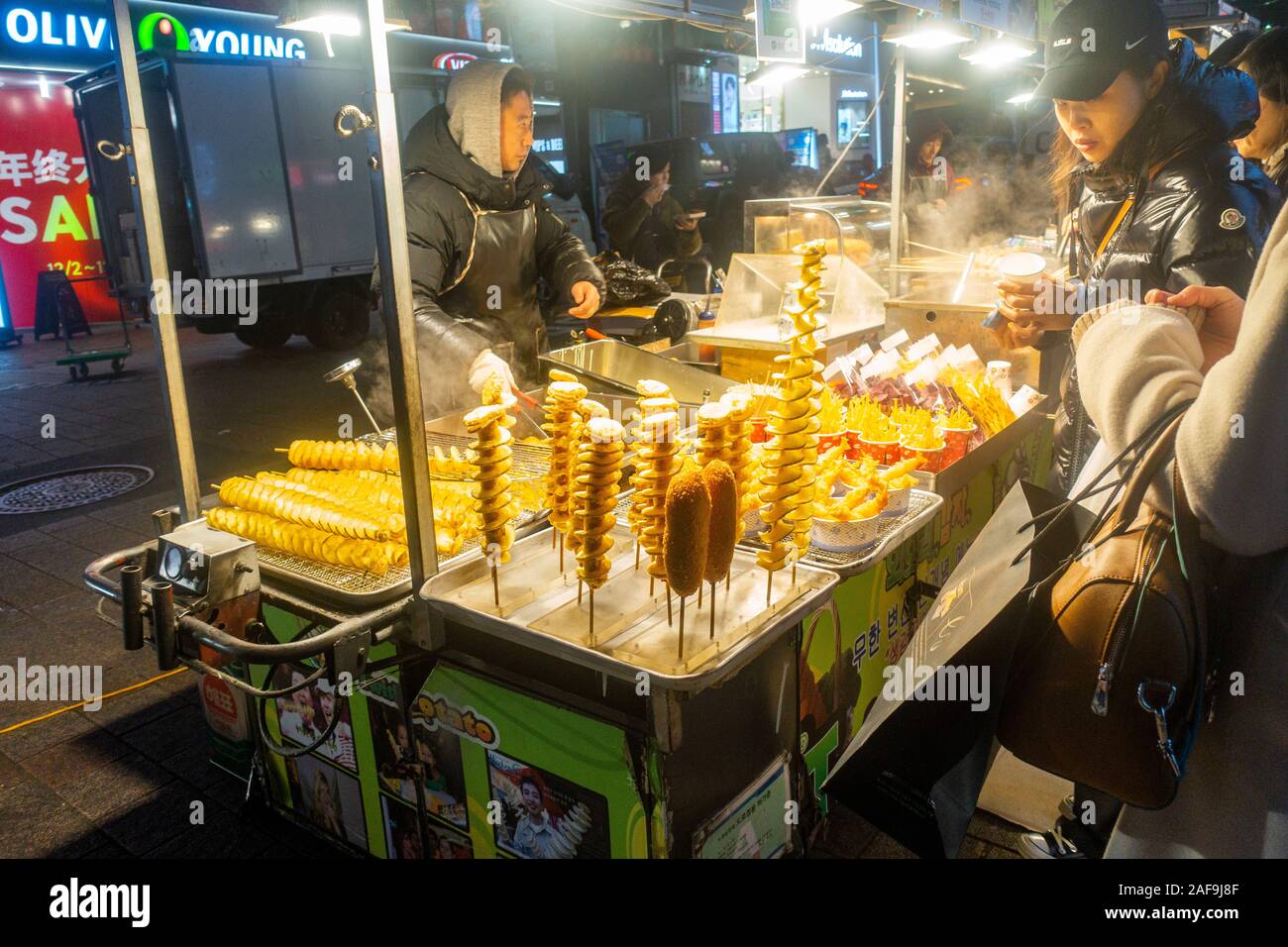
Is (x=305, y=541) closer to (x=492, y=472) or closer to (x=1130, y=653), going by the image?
(x=492, y=472)

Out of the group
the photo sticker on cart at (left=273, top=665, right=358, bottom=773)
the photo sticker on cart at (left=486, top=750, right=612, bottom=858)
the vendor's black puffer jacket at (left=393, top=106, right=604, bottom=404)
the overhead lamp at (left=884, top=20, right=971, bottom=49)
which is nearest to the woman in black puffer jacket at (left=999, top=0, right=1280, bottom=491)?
the photo sticker on cart at (left=486, top=750, right=612, bottom=858)

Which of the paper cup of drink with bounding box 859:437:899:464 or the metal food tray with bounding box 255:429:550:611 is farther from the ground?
the paper cup of drink with bounding box 859:437:899:464

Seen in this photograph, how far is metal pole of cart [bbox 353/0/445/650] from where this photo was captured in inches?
70.2

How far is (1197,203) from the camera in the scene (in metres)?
2.59

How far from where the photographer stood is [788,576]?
2.20m

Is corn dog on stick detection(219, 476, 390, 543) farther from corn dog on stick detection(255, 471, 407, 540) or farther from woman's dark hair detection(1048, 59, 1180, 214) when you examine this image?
woman's dark hair detection(1048, 59, 1180, 214)

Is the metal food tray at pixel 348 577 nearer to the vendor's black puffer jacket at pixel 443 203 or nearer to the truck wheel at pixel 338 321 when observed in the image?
the vendor's black puffer jacket at pixel 443 203

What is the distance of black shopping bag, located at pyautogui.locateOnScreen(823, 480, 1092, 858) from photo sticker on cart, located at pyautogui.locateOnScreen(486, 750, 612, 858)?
2.43 ft

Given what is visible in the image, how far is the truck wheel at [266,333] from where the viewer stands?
13.6m

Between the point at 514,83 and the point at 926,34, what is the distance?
9.32 feet
